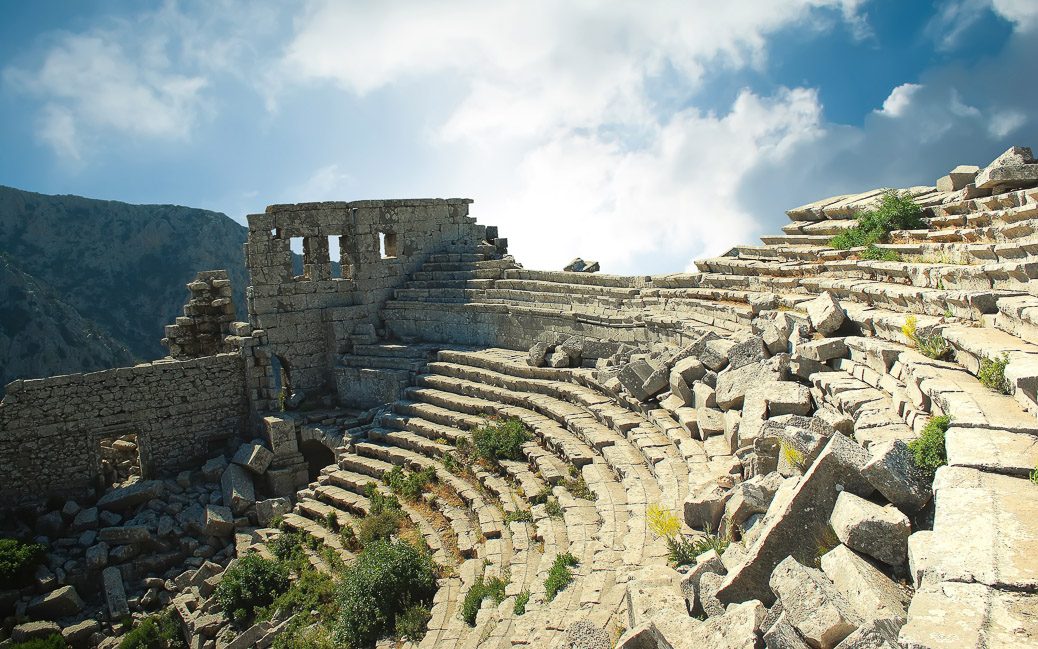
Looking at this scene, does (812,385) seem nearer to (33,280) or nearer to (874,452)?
(874,452)

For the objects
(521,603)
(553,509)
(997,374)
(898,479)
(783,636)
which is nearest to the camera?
(783,636)

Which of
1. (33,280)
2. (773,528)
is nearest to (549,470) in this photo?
(773,528)

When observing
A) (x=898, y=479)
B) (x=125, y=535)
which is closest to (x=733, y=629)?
(x=898, y=479)

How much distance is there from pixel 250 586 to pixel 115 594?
350 centimetres

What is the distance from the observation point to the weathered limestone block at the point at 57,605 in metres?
13.5

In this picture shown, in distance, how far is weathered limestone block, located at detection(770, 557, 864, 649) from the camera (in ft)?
13.5

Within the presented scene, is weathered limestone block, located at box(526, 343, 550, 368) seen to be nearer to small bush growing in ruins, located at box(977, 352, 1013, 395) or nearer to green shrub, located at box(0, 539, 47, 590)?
small bush growing in ruins, located at box(977, 352, 1013, 395)

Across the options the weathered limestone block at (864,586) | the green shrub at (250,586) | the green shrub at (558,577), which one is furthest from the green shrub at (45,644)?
the weathered limestone block at (864,586)

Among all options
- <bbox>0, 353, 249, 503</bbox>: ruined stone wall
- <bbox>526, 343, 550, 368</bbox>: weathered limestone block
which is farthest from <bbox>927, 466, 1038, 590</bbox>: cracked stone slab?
<bbox>0, 353, 249, 503</bbox>: ruined stone wall

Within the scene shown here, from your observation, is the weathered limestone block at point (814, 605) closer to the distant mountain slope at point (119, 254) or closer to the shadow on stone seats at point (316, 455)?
the shadow on stone seats at point (316, 455)

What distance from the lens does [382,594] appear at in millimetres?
9609

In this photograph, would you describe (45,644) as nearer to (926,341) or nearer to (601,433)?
(601,433)

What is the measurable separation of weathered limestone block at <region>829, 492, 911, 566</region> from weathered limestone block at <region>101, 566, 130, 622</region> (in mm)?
13473

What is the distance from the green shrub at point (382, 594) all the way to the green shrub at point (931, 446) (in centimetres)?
645
